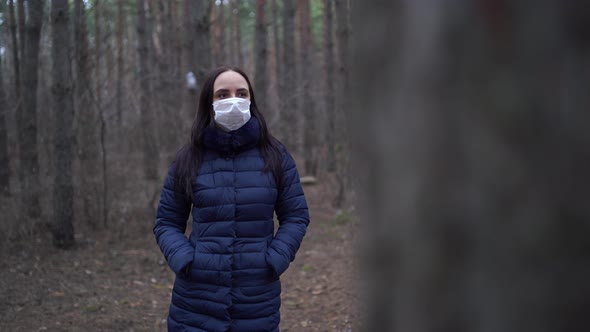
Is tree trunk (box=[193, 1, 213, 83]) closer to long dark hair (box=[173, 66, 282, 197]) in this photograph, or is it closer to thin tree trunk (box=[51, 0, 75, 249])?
thin tree trunk (box=[51, 0, 75, 249])

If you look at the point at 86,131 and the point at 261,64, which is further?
the point at 261,64

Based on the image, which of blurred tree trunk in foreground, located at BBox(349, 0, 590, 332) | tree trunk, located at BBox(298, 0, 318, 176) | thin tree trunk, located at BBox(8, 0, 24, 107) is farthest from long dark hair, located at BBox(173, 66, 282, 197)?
tree trunk, located at BBox(298, 0, 318, 176)

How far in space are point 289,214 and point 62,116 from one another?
529 cm

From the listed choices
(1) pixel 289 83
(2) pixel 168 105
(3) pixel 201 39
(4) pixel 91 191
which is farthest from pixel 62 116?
(1) pixel 289 83

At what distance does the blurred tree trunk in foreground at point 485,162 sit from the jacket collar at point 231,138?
2042 mm

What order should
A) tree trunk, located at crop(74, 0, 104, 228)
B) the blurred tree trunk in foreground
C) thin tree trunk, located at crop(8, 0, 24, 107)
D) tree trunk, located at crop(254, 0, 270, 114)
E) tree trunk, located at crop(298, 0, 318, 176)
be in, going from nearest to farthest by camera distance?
the blurred tree trunk in foreground → tree trunk, located at crop(74, 0, 104, 228) → thin tree trunk, located at crop(8, 0, 24, 107) → tree trunk, located at crop(254, 0, 270, 114) → tree trunk, located at crop(298, 0, 318, 176)

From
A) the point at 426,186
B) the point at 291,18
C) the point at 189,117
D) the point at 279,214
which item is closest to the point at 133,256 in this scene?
the point at 189,117

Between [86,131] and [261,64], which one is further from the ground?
[261,64]

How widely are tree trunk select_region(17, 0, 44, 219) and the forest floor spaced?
566mm

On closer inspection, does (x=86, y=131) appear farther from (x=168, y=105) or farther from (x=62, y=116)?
(x=168, y=105)

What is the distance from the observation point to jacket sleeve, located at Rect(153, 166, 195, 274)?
2.70 meters

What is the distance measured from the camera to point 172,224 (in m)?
2.85

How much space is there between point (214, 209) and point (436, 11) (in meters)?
2.12

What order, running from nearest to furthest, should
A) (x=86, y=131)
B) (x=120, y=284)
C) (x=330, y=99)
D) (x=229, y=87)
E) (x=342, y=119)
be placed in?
(x=229, y=87)
(x=120, y=284)
(x=86, y=131)
(x=342, y=119)
(x=330, y=99)
